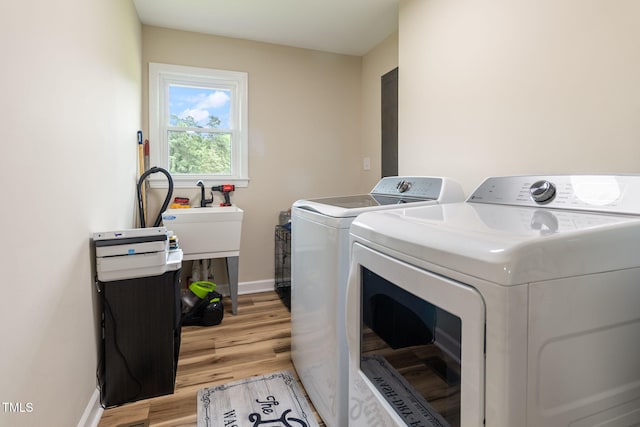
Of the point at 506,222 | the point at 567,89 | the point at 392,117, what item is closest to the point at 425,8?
the point at 392,117

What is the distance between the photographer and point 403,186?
68.6 inches

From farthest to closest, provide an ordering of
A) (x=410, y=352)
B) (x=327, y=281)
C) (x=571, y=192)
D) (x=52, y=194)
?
1. (x=327, y=281)
2. (x=52, y=194)
3. (x=571, y=192)
4. (x=410, y=352)

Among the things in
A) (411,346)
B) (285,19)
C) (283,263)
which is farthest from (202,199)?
(411,346)

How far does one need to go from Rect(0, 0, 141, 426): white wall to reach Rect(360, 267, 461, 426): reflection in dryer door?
0.99 meters

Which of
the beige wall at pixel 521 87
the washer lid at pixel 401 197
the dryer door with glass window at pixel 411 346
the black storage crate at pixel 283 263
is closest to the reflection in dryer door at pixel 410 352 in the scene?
the dryer door with glass window at pixel 411 346

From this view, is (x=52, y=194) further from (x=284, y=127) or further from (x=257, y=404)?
(x=284, y=127)

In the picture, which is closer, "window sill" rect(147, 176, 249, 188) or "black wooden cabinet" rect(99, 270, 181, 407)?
"black wooden cabinet" rect(99, 270, 181, 407)

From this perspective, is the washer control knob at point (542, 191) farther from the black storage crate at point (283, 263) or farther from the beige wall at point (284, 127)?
the beige wall at point (284, 127)

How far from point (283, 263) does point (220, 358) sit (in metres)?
1.16

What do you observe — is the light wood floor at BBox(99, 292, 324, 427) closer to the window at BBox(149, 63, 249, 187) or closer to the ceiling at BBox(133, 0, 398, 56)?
the window at BBox(149, 63, 249, 187)

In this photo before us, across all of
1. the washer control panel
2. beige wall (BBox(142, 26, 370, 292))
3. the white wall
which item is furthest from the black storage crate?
the white wall

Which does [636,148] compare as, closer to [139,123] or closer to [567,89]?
[567,89]

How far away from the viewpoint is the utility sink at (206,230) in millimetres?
2465

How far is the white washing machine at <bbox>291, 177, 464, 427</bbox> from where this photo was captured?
1285mm
